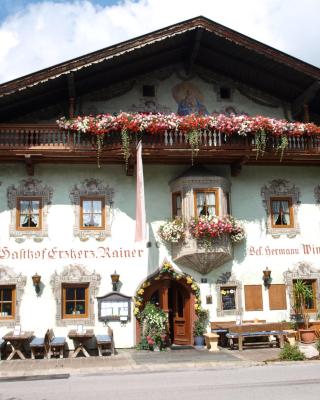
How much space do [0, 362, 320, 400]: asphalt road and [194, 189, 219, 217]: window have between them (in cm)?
600

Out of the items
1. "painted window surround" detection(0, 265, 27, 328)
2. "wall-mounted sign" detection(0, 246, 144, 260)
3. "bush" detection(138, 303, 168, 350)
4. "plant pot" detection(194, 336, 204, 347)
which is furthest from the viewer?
"wall-mounted sign" detection(0, 246, 144, 260)

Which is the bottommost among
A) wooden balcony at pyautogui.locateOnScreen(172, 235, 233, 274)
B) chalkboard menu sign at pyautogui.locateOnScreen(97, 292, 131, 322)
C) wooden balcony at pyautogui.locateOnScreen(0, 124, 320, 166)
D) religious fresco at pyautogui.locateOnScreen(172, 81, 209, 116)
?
chalkboard menu sign at pyautogui.locateOnScreen(97, 292, 131, 322)

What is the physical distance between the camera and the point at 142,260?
1747cm

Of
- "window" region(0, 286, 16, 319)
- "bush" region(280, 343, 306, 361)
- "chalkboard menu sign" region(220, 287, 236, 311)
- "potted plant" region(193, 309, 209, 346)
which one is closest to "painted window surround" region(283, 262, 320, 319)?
"chalkboard menu sign" region(220, 287, 236, 311)

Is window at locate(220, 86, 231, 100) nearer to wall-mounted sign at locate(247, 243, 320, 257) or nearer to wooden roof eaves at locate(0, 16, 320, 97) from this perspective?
wooden roof eaves at locate(0, 16, 320, 97)

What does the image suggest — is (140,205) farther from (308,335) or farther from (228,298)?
(308,335)

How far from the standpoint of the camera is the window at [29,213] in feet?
56.8

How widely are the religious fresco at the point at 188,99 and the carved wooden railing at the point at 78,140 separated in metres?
2.27

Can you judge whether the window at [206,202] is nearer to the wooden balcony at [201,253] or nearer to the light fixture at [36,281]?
the wooden balcony at [201,253]

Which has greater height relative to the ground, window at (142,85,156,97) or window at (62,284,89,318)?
window at (142,85,156,97)

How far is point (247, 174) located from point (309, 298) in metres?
4.70

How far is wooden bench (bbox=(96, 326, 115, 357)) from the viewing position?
50.8 feet

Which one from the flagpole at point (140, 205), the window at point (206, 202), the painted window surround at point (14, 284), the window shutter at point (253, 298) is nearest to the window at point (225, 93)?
the window at point (206, 202)

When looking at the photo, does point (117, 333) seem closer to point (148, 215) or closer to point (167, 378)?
point (148, 215)
